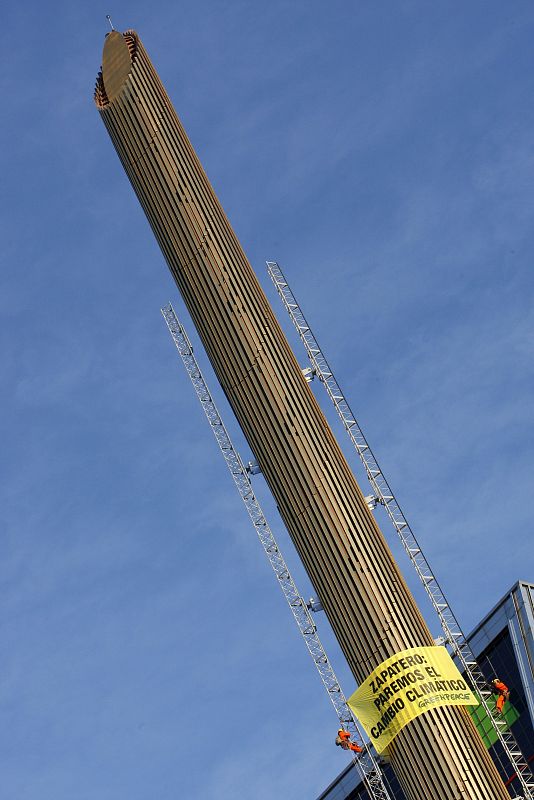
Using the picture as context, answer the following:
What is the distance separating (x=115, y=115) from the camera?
455ft

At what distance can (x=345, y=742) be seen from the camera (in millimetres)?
116375

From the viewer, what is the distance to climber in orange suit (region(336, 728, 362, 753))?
116 meters

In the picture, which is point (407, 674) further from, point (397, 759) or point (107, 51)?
point (107, 51)

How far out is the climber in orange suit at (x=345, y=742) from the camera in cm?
11619

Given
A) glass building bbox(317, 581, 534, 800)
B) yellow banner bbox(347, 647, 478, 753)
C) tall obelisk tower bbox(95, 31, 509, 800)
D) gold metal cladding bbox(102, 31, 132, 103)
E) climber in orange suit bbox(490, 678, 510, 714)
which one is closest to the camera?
tall obelisk tower bbox(95, 31, 509, 800)

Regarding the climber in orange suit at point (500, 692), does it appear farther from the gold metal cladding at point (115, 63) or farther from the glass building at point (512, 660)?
the gold metal cladding at point (115, 63)

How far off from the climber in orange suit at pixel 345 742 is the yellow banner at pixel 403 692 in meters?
6.94

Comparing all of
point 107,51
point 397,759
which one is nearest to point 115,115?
point 107,51

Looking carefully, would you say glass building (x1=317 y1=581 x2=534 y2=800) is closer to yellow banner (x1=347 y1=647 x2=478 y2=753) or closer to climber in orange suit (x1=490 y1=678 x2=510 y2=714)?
climber in orange suit (x1=490 y1=678 x2=510 y2=714)

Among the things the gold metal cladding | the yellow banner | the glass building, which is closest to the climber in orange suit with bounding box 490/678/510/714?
the glass building

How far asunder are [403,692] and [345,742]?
11770 millimetres

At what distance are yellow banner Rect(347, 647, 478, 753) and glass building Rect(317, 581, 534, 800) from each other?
10973 mm

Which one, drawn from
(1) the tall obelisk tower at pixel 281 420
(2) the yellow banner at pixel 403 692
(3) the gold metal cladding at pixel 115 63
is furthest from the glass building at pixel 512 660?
(3) the gold metal cladding at pixel 115 63

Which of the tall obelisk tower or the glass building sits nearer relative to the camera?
the tall obelisk tower
